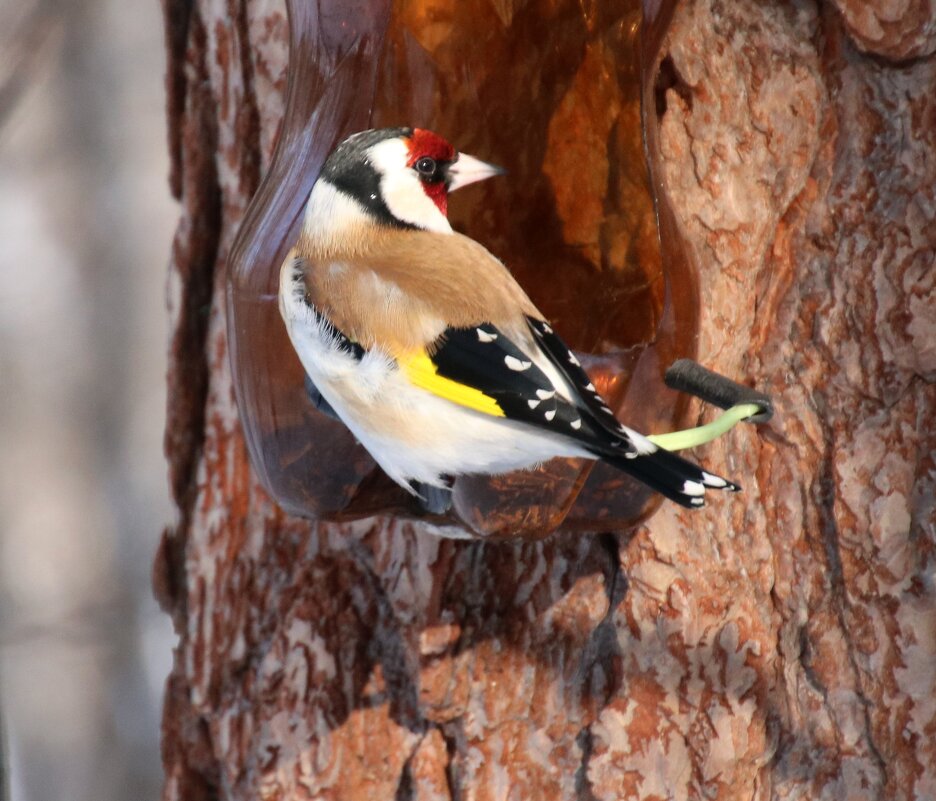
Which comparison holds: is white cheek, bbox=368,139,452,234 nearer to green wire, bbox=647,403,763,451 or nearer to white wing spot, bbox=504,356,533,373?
white wing spot, bbox=504,356,533,373

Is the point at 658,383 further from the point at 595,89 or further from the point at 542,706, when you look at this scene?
the point at 542,706

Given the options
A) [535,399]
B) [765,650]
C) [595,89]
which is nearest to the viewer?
[535,399]

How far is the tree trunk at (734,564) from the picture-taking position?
59.1 inches

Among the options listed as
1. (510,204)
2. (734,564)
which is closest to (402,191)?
(510,204)

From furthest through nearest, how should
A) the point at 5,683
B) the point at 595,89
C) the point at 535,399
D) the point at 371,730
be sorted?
1. the point at 5,683
2. the point at 371,730
3. the point at 595,89
4. the point at 535,399

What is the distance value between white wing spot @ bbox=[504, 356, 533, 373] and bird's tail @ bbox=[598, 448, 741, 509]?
0.31 feet

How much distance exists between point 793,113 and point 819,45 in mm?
91

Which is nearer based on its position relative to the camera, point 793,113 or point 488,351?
point 488,351

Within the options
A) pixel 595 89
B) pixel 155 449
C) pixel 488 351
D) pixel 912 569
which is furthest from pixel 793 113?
pixel 155 449

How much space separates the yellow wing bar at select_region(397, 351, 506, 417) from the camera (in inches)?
38.2

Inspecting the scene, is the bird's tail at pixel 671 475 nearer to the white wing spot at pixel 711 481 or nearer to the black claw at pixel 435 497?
the white wing spot at pixel 711 481

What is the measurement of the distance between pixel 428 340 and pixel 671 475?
23 cm

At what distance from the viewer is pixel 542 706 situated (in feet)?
5.32

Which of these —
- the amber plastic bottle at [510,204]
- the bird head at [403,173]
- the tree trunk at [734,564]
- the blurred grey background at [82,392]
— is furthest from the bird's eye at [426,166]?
the blurred grey background at [82,392]
